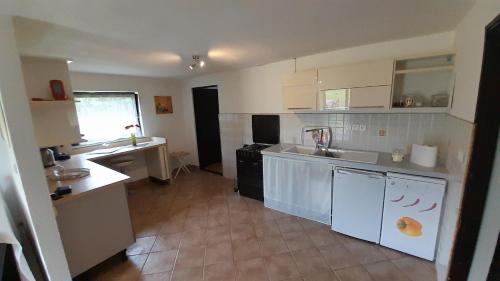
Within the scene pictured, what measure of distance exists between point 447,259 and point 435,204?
44 cm

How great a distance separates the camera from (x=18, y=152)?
126 cm

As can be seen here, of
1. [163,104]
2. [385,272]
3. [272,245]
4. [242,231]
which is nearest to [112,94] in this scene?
[163,104]

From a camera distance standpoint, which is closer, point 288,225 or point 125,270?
point 125,270

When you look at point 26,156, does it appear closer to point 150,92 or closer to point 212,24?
point 212,24

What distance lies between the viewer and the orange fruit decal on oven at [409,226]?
6.22ft

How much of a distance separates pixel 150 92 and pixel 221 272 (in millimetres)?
3692

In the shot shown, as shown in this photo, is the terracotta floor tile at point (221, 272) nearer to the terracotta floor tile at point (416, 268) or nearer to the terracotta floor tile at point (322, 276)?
the terracotta floor tile at point (322, 276)

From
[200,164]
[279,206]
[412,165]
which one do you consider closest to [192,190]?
[200,164]

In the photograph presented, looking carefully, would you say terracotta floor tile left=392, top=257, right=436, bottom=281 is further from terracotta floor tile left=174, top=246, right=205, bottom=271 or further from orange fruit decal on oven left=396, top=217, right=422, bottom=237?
terracotta floor tile left=174, top=246, right=205, bottom=271

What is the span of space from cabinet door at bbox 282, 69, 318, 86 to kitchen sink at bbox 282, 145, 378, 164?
0.92m

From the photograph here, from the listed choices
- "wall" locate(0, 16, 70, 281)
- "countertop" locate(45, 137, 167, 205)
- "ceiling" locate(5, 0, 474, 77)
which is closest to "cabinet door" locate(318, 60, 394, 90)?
"ceiling" locate(5, 0, 474, 77)

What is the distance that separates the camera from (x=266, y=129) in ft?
11.3

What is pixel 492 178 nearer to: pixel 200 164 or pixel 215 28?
pixel 215 28

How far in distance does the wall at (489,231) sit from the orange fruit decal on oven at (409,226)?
20.2 inches
